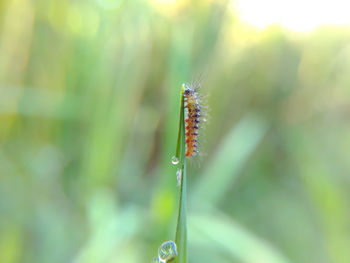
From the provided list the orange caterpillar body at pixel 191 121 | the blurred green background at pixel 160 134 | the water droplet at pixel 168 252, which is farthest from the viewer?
the blurred green background at pixel 160 134

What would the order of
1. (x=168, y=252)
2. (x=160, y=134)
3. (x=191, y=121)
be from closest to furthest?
(x=168, y=252) < (x=191, y=121) < (x=160, y=134)

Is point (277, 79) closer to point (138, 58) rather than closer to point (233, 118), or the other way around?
point (233, 118)

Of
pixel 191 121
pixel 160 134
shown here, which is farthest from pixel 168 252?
pixel 160 134

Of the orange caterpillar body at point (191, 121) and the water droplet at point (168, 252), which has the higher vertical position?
the orange caterpillar body at point (191, 121)

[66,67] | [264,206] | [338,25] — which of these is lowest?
[264,206]

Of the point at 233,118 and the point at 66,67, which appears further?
the point at 233,118

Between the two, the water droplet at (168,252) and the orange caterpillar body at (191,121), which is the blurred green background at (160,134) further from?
the water droplet at (168,252)

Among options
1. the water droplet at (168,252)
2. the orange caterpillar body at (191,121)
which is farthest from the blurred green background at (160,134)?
the water droplet at (168,252)

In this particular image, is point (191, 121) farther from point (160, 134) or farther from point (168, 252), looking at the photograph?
point (160, 134)

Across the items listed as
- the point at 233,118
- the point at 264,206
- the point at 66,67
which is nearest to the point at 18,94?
the point at 66,67
